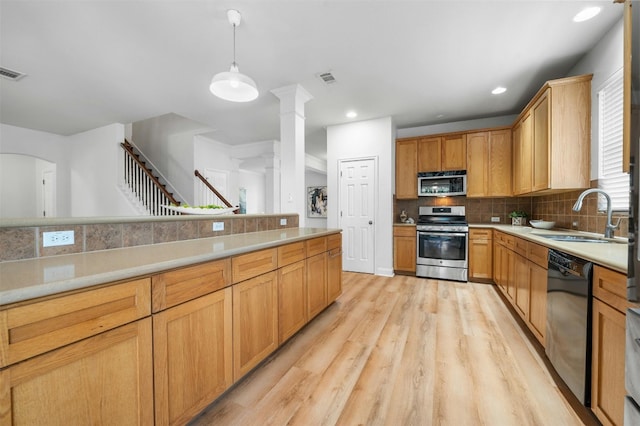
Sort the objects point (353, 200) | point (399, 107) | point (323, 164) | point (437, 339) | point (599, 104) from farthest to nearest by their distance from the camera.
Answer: point (323, 164) < point (353, 200) < point (399, 107) < point (599, 104) < point (437, 339)

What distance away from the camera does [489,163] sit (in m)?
3.91

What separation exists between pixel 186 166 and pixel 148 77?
2.74m

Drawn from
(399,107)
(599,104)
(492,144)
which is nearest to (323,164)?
(399,107)

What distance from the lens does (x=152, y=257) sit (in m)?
1.18

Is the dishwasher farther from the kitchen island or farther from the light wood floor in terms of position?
the kitchen island

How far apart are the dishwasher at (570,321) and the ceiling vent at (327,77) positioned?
2636 mm

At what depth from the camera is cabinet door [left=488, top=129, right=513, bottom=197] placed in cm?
381

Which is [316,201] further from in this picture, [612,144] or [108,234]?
[108,234]

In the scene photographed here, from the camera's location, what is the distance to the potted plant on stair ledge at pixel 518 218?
3.72 meters

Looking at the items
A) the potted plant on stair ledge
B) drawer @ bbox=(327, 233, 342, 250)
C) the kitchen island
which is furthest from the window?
the kitchen island

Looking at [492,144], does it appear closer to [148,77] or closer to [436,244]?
[436,244]

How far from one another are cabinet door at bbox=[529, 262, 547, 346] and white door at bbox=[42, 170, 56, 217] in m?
8.13

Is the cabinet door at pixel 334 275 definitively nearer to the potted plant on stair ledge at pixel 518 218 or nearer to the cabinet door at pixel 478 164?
the cabinet door at pixel 478 164

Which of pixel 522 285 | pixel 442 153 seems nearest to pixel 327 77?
pixel 442 153
